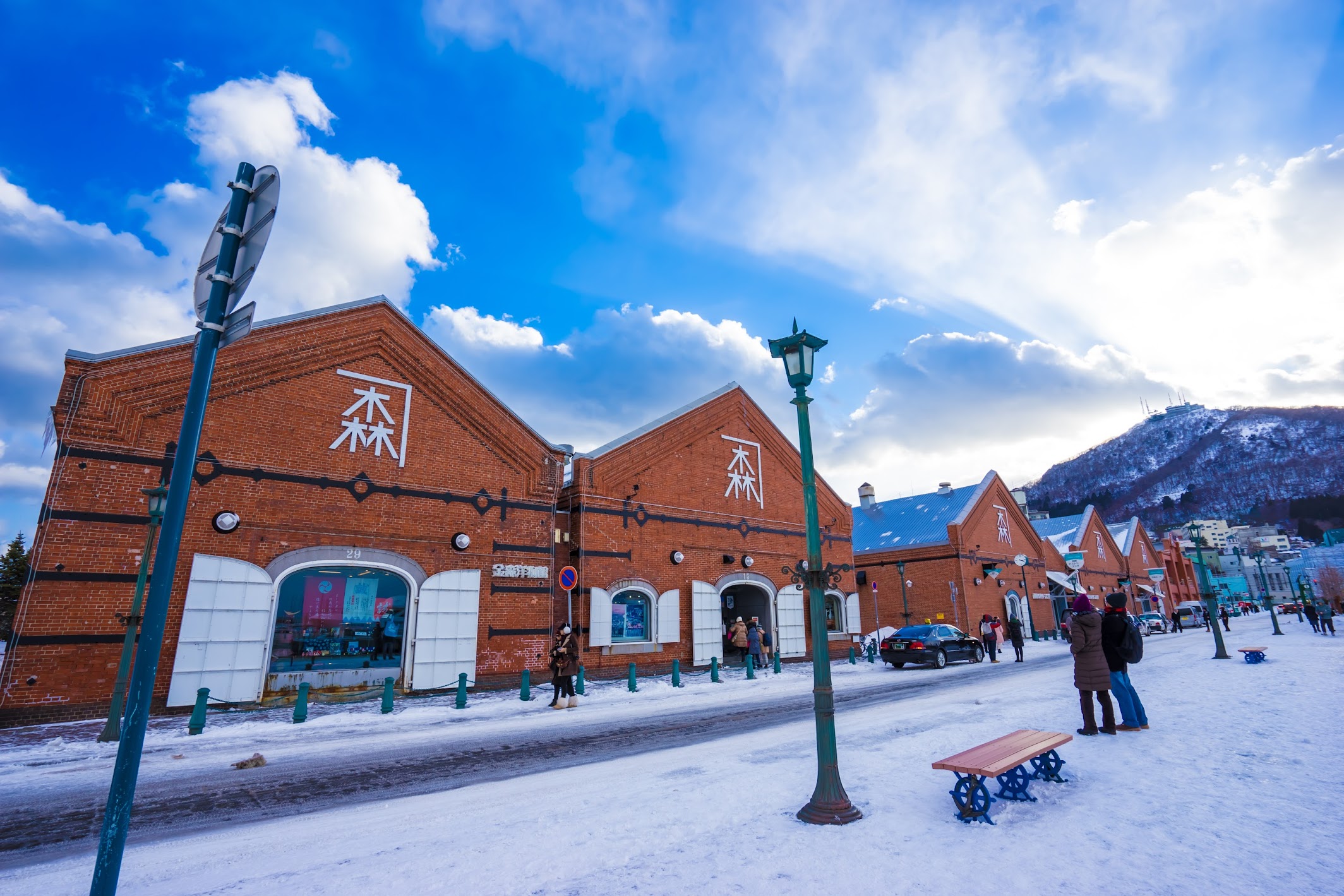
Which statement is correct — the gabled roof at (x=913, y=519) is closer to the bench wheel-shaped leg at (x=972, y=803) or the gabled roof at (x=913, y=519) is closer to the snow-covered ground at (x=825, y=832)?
the snow-covered ground at (x=825, y=832)

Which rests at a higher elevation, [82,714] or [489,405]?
[489,405]

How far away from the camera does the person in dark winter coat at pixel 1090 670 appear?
310 inches

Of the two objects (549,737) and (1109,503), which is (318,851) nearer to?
(549,737)

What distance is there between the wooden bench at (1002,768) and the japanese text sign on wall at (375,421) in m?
14.0

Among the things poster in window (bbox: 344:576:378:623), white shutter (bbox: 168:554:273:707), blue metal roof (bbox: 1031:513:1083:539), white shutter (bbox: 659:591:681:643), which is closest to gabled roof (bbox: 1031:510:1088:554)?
blue metal roof (bbox: 1031:513:1083:539)

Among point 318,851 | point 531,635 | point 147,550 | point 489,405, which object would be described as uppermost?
point 489,405

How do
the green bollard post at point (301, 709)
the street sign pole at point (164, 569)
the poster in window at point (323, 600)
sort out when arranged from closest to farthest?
the street sign pole at point (164, 569), the green bollard post at point (301, 709), the poster in window at point (323, 600)

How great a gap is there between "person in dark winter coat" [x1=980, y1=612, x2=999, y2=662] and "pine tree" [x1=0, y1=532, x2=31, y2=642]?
4735 centimetres

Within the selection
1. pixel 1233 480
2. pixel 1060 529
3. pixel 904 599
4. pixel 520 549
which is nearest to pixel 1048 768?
pixel 520 549

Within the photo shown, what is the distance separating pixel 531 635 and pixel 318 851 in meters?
12.2

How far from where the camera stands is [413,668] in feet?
49.5

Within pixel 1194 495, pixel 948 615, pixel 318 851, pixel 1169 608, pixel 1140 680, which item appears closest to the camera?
pixel 318 851

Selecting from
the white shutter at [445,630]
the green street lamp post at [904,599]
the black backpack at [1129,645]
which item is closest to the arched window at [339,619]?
the white shutter at [445,630]

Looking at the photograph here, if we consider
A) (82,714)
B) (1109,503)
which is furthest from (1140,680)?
(1109,503)
